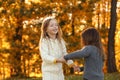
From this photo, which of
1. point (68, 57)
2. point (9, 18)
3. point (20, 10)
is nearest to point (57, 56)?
point (68, 57)

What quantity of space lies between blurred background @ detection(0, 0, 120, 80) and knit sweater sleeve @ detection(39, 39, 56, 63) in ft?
46.0

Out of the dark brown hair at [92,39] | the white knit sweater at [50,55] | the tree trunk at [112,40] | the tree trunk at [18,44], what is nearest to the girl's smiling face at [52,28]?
the white knit sweater at [50,55]

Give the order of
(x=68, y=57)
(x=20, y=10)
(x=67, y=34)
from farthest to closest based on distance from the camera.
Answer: (x=67, y=34) → (x=20, y=10) → (x=68, y=57)

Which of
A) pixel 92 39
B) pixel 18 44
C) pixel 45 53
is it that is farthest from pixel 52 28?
pixel 18 44

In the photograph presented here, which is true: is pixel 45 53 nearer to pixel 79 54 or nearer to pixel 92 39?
pixel 79 54

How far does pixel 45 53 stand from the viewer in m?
6.42

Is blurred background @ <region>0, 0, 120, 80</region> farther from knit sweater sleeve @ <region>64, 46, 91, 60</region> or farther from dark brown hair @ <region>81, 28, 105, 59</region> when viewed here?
knit sweater sleeve @ <region>64, 46, 91, 60</region>

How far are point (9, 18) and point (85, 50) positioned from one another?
1613 centimetres

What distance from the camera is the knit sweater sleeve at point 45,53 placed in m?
6.33

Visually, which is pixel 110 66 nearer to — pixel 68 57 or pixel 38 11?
pixel 38 11

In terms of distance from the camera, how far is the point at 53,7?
20.8 metres

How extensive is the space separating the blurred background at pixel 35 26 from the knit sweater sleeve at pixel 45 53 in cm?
1403

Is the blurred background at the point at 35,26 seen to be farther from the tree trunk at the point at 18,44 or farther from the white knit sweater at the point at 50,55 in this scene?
the white knit sweater at the point at 50,55

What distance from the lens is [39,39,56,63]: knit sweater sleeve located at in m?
6.33
